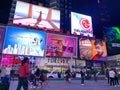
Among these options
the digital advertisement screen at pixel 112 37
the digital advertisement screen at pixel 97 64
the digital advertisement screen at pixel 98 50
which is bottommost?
the digital advertisement screen at pixel 97 64

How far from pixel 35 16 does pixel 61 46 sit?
29.4 ft

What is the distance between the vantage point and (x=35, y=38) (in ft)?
145

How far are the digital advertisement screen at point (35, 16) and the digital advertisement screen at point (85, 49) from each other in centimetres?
726

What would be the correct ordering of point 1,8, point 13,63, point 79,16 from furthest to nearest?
1. point 1,8
2. point 79,16
3. point 13,63

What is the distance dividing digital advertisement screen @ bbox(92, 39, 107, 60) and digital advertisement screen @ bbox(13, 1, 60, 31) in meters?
11.0

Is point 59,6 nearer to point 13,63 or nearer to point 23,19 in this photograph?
point 23,19

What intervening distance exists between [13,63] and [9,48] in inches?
125

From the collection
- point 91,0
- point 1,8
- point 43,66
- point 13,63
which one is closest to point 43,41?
point 43,66

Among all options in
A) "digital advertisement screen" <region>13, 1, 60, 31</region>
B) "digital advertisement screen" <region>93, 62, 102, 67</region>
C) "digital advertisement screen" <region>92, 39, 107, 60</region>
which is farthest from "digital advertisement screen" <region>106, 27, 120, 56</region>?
"digital advertisement screen" <region>13, 1, 60, 31</region>

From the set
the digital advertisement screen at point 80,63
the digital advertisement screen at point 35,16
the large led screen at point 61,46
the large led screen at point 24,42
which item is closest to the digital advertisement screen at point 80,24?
the large led screen at point 61,46

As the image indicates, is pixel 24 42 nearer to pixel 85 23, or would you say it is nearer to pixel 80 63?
pixel 80 63

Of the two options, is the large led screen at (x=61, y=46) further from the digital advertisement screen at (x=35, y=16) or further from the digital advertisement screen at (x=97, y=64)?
the digital advertisement screen at (x=97, y=64)

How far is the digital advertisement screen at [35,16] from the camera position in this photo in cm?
4394

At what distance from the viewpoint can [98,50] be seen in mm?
52312
